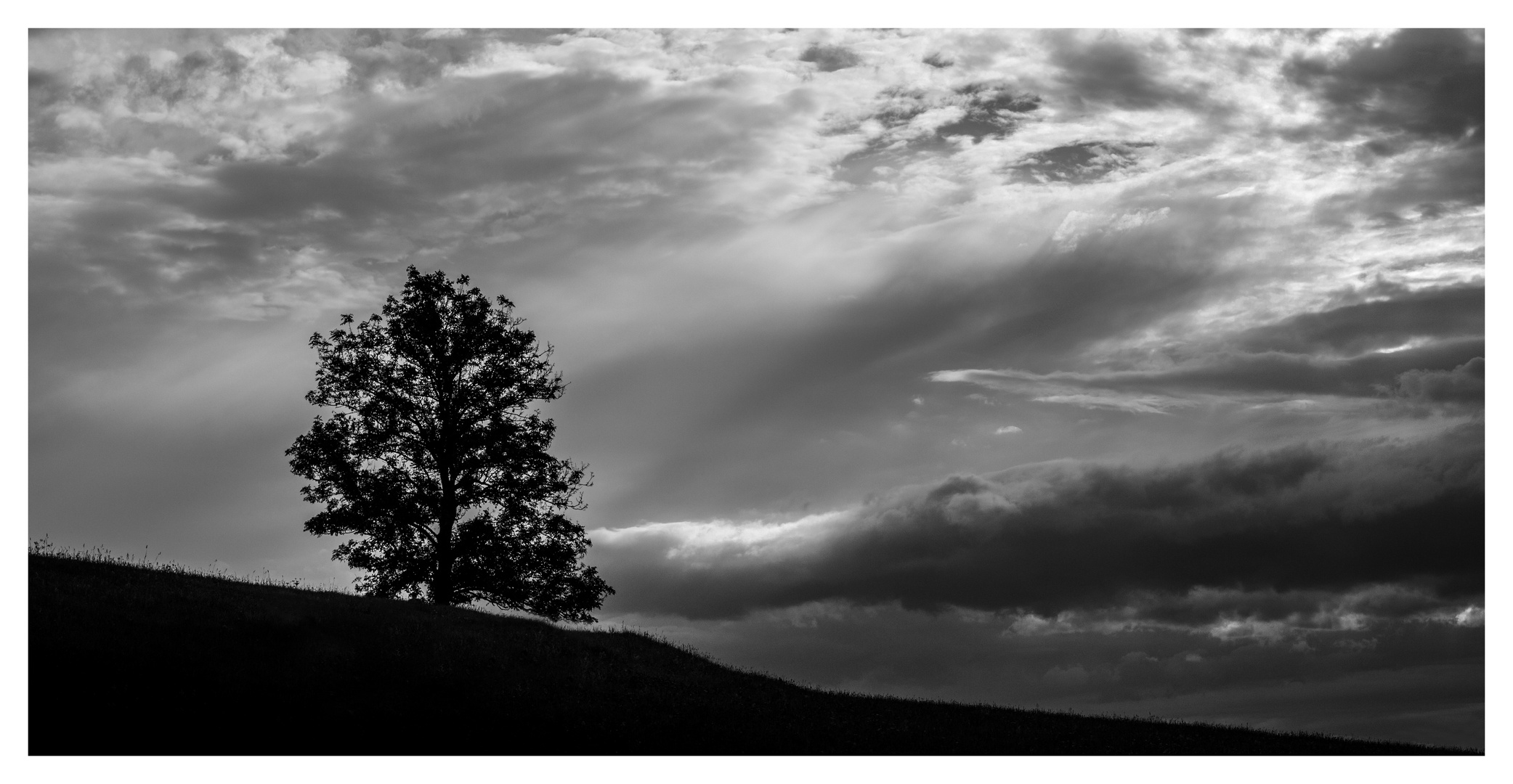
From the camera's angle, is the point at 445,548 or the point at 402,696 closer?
the point at 402,696

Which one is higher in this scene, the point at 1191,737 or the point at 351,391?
the point at 351,391

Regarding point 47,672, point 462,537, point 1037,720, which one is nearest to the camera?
point 47,672

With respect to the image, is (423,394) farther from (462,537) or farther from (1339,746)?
(1339,746)

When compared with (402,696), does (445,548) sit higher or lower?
higher

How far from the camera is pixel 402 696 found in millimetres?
26344

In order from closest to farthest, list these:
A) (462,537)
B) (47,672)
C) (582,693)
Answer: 1. (47,672)
2. (582,693)
3. (462,537)

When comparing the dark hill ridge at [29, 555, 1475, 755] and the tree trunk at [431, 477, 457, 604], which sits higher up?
the tree trunk at [431, 477, 457, 604]

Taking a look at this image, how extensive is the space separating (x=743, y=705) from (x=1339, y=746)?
51.9 feet

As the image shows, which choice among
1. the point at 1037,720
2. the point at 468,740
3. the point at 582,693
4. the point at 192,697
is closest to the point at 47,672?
the point at 192,697

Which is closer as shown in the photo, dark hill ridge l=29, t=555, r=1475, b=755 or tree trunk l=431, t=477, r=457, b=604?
dark hill ridge l=29, t=555, r=1475, b=755

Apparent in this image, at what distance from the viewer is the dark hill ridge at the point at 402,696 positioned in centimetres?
2344

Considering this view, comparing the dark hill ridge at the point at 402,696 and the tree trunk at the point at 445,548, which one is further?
the tree trunk at the point at 445,548

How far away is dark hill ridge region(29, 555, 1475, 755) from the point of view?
23438 millimetres

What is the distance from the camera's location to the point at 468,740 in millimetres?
24578
